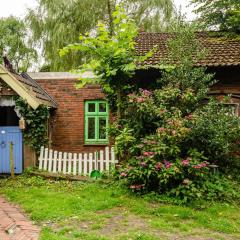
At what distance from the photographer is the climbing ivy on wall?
10.8 m

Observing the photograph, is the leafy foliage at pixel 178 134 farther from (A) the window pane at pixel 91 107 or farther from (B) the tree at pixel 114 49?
(A) the window pane at pixel 91 107

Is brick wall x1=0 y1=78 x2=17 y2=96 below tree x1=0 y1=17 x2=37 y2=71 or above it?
below

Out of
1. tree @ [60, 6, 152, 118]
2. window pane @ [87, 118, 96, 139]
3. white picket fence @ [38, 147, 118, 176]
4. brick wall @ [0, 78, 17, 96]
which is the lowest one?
white picket fence @ [38, 147, 118, 176]

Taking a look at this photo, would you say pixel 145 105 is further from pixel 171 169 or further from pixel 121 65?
pixel 171 169

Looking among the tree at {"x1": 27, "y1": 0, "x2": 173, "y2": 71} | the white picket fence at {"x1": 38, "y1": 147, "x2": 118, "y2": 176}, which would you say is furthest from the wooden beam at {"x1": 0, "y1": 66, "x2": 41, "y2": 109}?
the tree at {"x1": 27, "y1": 0, "x2": 173, "y2": 71}

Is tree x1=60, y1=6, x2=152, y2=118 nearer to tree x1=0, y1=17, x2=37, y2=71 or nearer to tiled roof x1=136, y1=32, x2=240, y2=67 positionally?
tiled roof x1=136, y1=32, x2=240, y2=67

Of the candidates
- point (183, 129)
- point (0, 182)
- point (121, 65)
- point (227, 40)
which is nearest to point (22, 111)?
point (0, 182)

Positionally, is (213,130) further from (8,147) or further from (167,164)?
(8,147)

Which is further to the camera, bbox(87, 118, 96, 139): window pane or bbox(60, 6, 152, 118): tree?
bbox(87, 118, 96, 139): window pane

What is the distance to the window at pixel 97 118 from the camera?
1430 cm

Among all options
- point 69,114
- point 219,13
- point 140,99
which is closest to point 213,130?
point 140,99

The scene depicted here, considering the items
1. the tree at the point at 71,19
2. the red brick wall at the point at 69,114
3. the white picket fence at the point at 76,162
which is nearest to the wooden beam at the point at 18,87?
the white picket fence at the point at 76,162

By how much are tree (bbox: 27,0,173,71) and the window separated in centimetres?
618

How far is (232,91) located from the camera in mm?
11617
